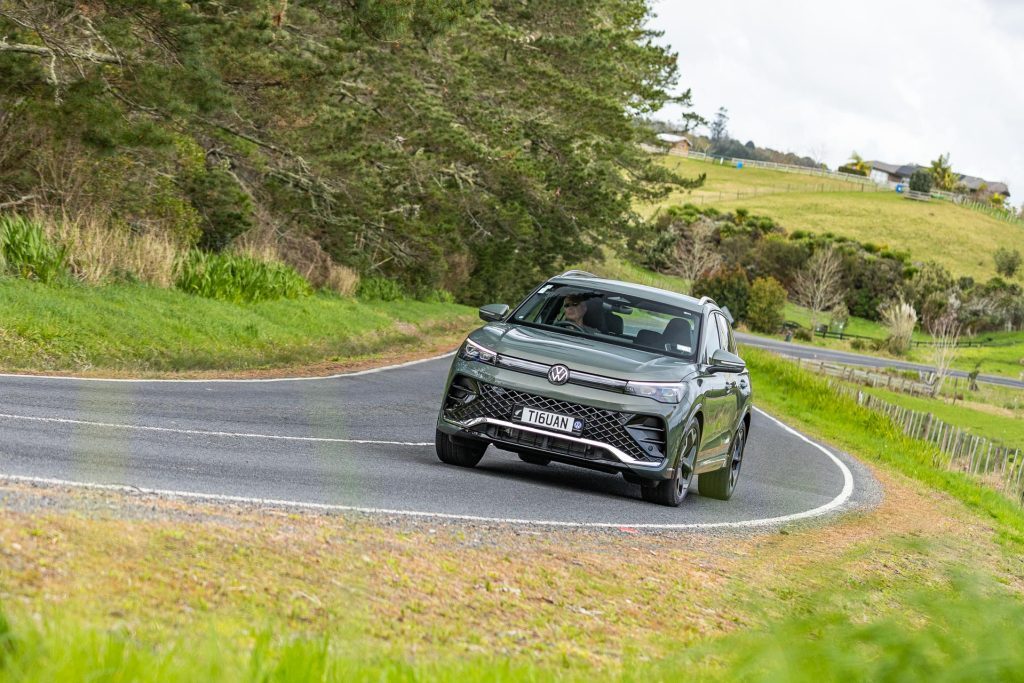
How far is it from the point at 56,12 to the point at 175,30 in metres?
2.86

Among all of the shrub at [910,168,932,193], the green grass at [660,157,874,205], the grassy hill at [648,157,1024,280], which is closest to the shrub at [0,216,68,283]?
the grassy hill at [648,157,1024,280]

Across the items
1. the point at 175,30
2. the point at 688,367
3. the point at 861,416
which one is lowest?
the point at 861,416

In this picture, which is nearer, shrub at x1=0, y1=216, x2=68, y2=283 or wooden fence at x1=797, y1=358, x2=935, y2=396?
shrub at x1=0, y1=216, x2=68, y2=283

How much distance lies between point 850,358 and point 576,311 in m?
64.2

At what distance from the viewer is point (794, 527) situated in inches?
505

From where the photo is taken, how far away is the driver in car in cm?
1250

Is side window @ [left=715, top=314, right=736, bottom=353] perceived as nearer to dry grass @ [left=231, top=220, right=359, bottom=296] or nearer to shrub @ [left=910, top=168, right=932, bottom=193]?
dry grass @ [left=231, top=220, right=359, bottom=296]

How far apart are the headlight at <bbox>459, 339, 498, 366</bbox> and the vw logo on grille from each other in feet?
1.72

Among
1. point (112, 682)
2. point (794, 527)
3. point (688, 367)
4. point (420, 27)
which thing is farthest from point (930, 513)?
point (112, 682)

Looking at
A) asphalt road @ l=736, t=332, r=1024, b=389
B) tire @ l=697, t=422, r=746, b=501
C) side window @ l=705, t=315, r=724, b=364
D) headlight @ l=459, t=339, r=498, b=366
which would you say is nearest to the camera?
headlight @ l=459, t=339, r=498, b=366

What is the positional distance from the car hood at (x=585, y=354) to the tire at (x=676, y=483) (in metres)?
0.60

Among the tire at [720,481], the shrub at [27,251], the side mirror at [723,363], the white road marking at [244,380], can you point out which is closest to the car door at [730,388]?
the tire at [720,481]

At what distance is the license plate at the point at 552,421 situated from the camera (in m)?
11.1

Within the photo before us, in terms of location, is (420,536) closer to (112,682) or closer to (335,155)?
(112,682)
